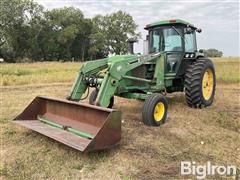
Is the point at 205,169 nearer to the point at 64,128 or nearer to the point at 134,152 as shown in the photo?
the point at 134,152

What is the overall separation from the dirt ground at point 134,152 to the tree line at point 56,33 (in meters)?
35.5

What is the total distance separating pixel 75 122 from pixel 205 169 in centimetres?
237

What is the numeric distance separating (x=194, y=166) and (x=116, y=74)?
92.7 inches

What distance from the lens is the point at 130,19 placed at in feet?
200

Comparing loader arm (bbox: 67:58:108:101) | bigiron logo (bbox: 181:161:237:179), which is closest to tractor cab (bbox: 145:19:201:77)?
loader arm (bbox: 67:58:108:101)

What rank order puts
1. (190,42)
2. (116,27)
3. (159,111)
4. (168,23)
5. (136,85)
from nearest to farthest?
1. (159,111)
2. (136,85)
3. (168,23)
4. (190,42)
5. (116,27)

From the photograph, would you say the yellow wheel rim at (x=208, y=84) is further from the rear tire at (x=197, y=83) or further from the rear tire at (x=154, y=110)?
the rear tire at (x=154, y=110)

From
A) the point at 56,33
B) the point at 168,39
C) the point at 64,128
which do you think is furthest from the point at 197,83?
the point at 56,33

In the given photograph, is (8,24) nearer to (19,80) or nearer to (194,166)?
(19,80)

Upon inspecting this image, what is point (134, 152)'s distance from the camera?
15.6 feet

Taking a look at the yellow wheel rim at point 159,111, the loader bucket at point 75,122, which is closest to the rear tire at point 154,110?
the yellow wheel rim at point 159,111

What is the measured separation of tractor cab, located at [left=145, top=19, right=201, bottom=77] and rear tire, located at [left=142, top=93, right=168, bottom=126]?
5.17ft

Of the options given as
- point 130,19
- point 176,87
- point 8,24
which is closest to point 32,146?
point 176,87

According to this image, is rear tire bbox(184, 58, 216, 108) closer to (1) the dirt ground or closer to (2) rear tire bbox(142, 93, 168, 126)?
(1) the dirt ground
